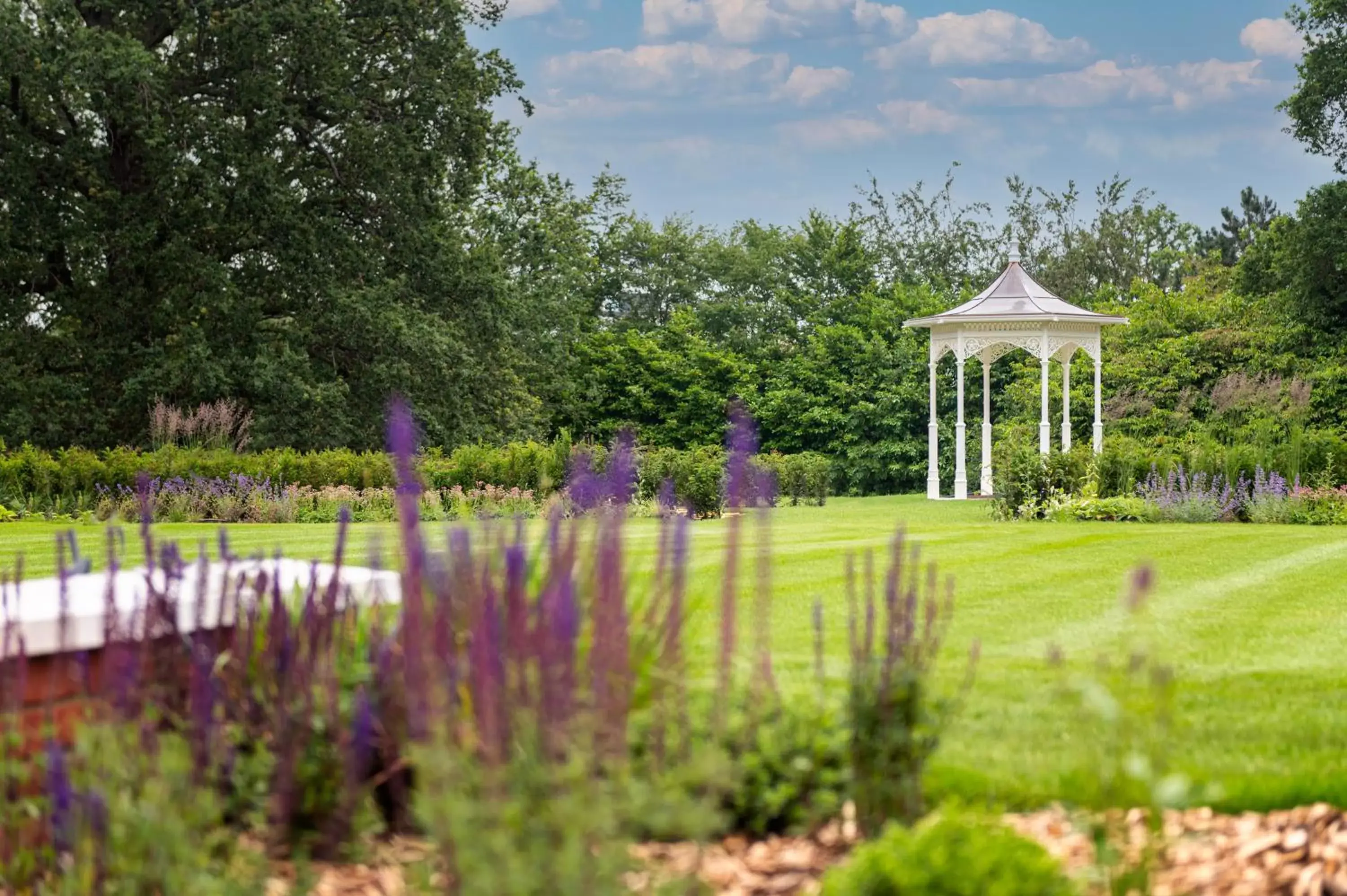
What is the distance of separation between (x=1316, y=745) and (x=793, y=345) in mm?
28318

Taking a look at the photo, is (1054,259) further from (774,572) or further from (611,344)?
(774,572)

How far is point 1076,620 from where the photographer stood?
7020mm

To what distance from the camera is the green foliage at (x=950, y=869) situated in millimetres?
2670

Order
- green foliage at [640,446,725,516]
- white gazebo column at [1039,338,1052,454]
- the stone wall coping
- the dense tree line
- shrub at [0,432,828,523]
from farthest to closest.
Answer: the dense tree line → white gazebo column at [1039,338,1052,454] → green foliage at [640,446,725,516] → shrub at [0,432,828,523] → the stone wall coping

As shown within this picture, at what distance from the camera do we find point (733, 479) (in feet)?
9.74

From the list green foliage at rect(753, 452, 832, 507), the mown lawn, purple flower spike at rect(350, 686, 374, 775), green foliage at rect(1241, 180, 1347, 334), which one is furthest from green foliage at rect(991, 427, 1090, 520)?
purple flower spike at rect(350, 686, 374, 775)

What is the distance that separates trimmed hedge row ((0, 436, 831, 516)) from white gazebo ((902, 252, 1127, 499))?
19.1 feet

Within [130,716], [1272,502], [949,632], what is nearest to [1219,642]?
[949,632]

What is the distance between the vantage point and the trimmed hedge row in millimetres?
15977

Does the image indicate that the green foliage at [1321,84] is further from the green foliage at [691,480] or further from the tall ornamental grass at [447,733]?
the tall ornamental grass at [447,733]

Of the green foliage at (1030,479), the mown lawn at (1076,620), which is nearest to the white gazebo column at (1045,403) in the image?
the green foliage at (1030,479)

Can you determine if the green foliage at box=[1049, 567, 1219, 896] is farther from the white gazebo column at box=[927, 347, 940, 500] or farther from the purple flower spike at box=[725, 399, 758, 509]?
the white gazebo column at box=[927, 347, 940, 500]

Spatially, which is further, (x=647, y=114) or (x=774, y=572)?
(x=647, y=114)

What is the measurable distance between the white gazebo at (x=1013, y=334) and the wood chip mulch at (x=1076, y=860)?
17.4m
